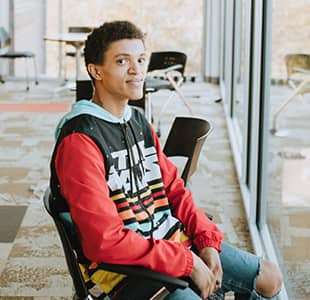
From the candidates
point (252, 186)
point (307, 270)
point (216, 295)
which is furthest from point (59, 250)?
point (216, 295)

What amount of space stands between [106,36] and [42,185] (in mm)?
3184

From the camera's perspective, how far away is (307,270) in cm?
293

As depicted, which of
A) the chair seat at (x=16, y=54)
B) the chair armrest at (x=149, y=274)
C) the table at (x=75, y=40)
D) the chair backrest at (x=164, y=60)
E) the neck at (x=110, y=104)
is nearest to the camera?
the chair armrest at (x=149, y=274)

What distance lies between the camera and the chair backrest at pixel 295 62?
108 inches

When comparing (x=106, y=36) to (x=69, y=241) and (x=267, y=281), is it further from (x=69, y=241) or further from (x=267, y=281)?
(x=267, y=281)

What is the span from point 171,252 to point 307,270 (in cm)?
103

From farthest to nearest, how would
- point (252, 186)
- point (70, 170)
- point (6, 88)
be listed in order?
point (6, 88) → point (252, 186) → point (70, 170)

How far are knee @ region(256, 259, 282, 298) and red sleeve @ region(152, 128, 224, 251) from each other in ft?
0.53

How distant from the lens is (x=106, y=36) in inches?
88.7

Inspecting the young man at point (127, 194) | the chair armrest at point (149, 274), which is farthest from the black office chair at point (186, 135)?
the chair armrest at point (149, 274)

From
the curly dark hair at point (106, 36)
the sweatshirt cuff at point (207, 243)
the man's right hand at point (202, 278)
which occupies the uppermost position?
the curly dark hair at point (106, 36)

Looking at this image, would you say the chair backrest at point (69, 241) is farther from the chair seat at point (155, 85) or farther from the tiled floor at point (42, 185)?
the chair seat at point (155, 85)

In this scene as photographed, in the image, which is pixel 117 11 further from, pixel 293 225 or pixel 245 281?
pixel 245 281

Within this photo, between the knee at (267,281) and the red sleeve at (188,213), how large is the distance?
16 cm
